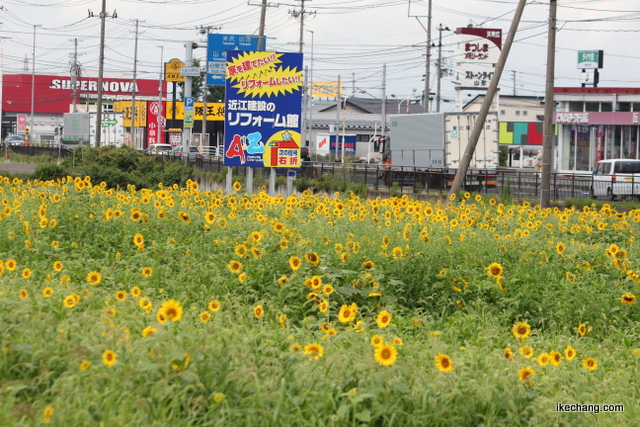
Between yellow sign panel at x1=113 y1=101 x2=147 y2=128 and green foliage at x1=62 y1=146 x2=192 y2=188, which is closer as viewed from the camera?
green foliage at x1=62 y1=146 x2=192 y2=188

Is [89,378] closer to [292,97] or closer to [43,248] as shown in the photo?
[43,248]

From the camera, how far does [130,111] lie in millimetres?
89688

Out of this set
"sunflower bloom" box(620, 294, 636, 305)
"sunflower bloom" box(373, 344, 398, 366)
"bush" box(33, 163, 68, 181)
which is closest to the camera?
"sunflower bloom" box(373, 344, 398, 366)

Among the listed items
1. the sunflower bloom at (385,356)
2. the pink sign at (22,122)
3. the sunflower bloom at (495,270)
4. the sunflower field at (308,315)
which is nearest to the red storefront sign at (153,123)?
the pink sign at (22,122)

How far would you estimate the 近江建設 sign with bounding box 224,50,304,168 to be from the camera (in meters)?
20.7

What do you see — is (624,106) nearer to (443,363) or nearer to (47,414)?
(443,363)

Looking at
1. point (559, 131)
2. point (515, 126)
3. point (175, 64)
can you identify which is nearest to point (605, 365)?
point (559, 131)

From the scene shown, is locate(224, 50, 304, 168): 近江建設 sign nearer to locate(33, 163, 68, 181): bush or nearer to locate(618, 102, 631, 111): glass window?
locate(33, 163, 68, 181): bush

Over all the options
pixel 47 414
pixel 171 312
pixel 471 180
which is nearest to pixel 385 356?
pixel 171 312

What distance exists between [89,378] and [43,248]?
5184 millimetres

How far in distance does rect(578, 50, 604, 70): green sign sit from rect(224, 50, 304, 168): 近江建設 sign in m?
43.2

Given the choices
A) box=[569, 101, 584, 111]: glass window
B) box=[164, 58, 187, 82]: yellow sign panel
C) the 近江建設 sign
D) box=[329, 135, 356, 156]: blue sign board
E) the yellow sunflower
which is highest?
box=[164, 58, 187, 82]: yellow sign panel

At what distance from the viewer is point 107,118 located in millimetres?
82312

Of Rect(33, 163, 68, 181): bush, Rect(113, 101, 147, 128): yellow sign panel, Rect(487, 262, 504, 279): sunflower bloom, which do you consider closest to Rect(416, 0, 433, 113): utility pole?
Rect(33, 163, 68, 181): bush
